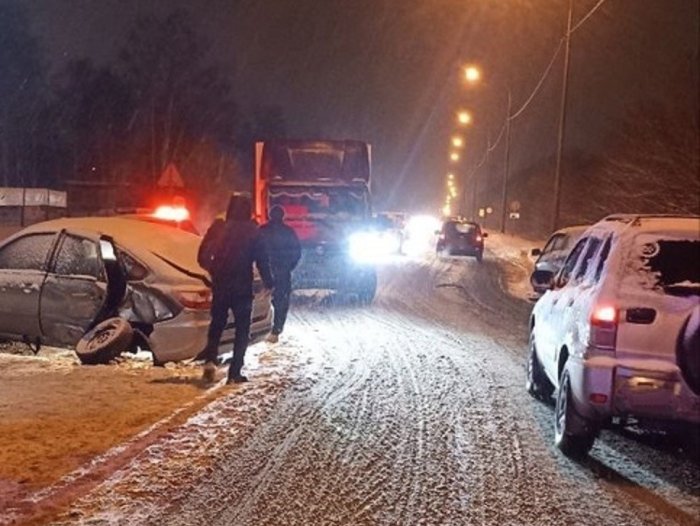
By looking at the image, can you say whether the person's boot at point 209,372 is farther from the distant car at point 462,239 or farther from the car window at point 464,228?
the car window at point 464,228

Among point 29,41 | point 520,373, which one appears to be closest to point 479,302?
point 520,373

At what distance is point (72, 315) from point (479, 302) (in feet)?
36.7

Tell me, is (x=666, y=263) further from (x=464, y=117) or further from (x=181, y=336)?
(x=464, y=117)

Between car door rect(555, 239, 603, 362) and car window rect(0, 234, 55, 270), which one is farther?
car window rect(0, 234, 55, 270)

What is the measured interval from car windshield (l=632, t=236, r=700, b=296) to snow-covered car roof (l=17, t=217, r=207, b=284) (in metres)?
4.85

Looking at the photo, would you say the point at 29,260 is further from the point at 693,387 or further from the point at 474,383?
the point at 693,387

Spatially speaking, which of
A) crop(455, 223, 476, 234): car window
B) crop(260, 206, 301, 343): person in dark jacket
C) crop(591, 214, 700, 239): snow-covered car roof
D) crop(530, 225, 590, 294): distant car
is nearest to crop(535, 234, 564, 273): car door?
crop(530, 225, 590, 294): distant car

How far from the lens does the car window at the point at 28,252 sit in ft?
33.4

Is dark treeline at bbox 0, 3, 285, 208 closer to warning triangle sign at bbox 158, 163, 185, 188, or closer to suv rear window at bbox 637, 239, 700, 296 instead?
warning triangle sign at bbox 158, 163, 185, 188

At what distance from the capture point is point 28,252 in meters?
10.3

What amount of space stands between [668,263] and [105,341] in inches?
215

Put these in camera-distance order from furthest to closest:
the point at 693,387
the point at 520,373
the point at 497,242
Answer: the point at 497,242, the point at 520,373, the point at 693,387

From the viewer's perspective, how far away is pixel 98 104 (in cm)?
6109

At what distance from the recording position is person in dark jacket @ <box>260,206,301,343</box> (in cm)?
1281
